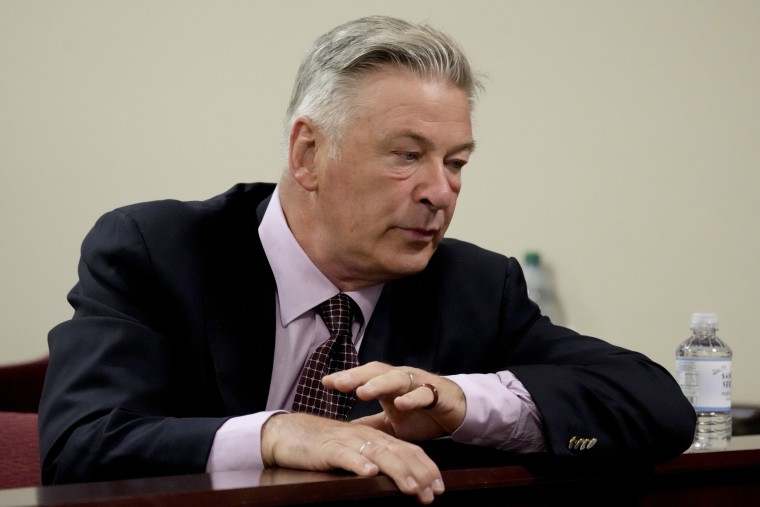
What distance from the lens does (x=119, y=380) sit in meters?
→ 1.62

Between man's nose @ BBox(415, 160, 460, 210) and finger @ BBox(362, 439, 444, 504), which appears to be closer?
finger @ BBox(362, 439, 444, 504)

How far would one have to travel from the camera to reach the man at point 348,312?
161cm

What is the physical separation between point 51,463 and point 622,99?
258cm

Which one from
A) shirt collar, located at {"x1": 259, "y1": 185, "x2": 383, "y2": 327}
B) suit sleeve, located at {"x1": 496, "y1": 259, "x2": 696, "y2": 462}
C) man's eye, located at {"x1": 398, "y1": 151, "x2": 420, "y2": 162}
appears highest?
man's eye, located at {"x1": 398, "y1": 151, "x2": 420, "y2": 162}

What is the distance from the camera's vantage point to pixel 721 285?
346 centimetres

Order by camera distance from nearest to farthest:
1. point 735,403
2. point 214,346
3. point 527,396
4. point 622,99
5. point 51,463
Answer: point 51,463 → point 527,396 → point 214,346 → point 735,403 → point 622,99

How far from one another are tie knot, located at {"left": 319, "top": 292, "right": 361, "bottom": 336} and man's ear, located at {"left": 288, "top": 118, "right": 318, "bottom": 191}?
0.72ft

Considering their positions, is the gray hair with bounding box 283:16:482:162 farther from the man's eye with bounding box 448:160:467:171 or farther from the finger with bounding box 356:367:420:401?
the finger with bounding box 356:367:420:401

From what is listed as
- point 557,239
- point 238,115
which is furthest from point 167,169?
point 557,239

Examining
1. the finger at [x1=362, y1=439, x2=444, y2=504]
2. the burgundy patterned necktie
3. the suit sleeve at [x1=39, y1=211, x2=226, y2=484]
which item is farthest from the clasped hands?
the burgundy patterned necktie

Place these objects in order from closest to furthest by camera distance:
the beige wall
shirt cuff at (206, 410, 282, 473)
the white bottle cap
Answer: shirt cuff at (206, 410, 282, 473)
the white bottle cap
the beige wall

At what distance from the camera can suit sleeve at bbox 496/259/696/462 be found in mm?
1660

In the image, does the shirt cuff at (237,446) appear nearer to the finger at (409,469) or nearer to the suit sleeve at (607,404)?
the finger at (409,469)

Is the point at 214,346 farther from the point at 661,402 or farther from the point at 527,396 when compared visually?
the point at 661,402
